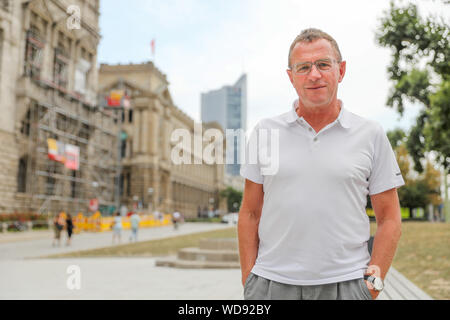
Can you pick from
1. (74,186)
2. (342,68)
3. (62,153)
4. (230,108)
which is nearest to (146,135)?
(74,186)

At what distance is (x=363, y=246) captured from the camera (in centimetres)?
198

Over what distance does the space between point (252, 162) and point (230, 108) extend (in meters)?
1.23

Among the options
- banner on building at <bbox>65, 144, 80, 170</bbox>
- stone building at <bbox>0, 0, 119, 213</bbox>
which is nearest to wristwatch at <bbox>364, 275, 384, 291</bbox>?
stone building at <bbox>0, 0, 119, 213</bbox>

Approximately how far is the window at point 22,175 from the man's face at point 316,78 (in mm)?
35562

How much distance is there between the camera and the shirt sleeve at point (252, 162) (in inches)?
82.4

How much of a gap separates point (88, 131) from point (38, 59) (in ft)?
30.3

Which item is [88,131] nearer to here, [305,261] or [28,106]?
[28,106]

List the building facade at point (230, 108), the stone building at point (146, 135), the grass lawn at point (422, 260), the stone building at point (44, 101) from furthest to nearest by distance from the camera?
the stone building at point (146, 135)
the stone building at point (44, 101)
the grass lawn at point (422, 260)
the building facade at point (230, 108)

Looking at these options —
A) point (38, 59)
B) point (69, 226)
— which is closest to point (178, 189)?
point (38, 59)

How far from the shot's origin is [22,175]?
114 feet

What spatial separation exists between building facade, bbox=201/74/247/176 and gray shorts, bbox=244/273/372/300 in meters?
0.60

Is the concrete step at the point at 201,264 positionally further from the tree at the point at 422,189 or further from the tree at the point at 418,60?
the tree at the point at 422,189

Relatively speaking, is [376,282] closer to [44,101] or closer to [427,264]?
[427,264]

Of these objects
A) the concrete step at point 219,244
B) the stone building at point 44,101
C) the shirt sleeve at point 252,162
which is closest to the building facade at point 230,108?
the shirt sleeve at point 252,162
